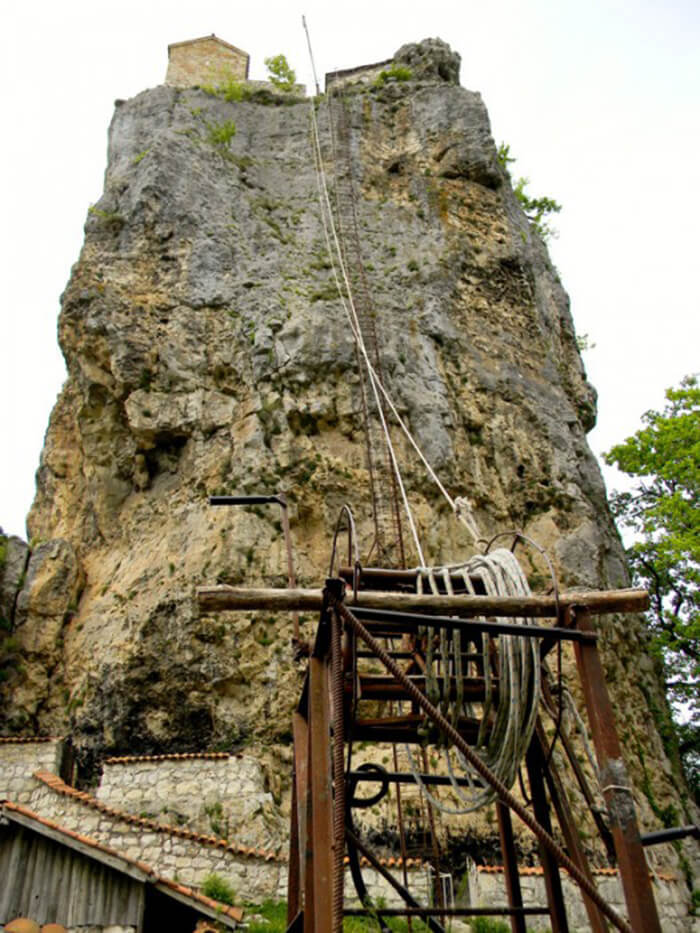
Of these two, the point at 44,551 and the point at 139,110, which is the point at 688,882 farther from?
the point at 139,110

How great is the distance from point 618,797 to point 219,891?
7.50 meters

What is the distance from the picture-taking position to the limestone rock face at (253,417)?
1378 centimetres

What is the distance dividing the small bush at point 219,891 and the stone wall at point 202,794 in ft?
3.48

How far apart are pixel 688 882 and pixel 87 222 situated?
1989cm

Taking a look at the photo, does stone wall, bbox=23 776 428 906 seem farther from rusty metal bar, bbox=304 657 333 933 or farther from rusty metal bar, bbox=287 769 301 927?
rusty metal bar, bbox=304 657 333 933

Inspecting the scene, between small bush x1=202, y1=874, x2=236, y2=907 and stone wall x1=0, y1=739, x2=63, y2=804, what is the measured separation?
396 centimetres

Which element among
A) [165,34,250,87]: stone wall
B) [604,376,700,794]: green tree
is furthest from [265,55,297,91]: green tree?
[604,376,700,794]: green tree

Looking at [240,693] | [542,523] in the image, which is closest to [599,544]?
[542,523]

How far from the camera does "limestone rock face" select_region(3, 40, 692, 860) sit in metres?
13.8

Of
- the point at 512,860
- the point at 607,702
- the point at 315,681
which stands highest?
the point at 315,681

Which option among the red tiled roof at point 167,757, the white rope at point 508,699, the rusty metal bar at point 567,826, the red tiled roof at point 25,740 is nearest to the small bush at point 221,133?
the red tiled roof at point 25,740

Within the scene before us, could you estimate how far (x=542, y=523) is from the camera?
16.2 m

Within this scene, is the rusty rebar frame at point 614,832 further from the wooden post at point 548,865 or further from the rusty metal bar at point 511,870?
the rusty metal bar at point 511,870

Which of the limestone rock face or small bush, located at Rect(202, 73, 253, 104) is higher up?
small bush, located at Rect(202, 73, 253, 104)
